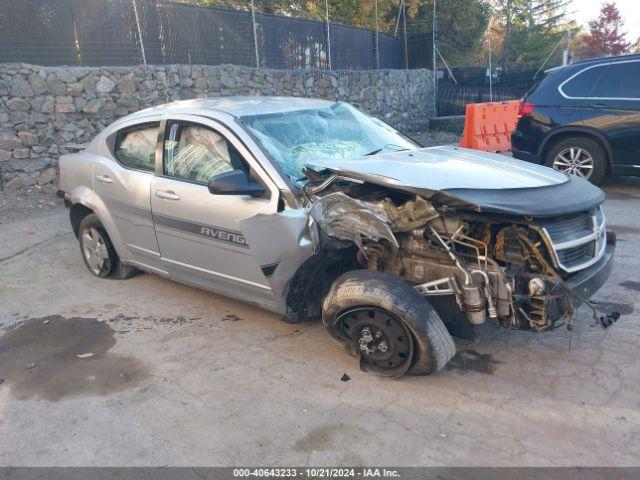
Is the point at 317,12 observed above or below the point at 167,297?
above

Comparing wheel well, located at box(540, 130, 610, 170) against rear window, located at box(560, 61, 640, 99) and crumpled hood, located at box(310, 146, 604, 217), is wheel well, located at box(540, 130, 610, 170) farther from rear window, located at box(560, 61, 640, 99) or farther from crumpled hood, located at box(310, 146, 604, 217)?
crumpled hood, located at box(310, 146, 604, 217)

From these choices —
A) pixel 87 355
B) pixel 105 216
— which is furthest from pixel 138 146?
pixel 87 355

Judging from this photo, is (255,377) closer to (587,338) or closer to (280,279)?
(280,279)

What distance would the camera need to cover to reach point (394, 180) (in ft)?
10.9

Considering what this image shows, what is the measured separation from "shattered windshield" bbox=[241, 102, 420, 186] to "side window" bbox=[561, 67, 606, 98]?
4169 mm

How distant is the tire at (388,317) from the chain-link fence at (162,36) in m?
7.81

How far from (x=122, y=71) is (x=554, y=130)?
23.5 ft

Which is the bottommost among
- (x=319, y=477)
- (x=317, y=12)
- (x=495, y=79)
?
(x=319, y=477)

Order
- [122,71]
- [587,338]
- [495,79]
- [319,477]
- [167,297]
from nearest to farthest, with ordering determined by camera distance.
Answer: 1. [319,477]
2. [587,338]
3. [167,297]
4. [122,71]
5. [495,79]

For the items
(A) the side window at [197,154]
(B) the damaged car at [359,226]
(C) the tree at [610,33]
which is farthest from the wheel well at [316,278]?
(C) the tree at [610,33]

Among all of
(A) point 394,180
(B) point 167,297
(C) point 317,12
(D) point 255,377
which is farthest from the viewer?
(C) point 317,12

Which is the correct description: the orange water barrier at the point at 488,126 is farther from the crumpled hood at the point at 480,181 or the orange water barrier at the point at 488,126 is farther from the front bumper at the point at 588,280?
the front bumper at the point at 588,280

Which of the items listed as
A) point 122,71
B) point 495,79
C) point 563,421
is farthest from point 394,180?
point 495,79

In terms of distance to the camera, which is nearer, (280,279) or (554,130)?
(280,279)
